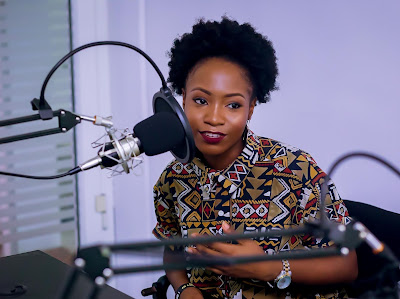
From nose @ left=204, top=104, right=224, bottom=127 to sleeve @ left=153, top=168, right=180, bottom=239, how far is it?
0.27 m

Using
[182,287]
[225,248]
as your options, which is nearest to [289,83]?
[182,287]

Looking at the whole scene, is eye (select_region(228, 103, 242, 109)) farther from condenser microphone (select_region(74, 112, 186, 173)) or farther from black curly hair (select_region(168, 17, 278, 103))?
condenser microphone (select_region(74, 112, 186, 173))

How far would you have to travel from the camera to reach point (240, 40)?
1.43 meters

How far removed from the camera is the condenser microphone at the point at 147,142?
0.99 meters

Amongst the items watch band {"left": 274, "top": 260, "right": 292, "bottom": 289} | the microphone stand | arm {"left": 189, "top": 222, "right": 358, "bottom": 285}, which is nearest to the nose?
arm {"left": 189, "top": 222, "right": 358, "bottom": 285}

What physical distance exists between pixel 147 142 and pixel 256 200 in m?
0.49

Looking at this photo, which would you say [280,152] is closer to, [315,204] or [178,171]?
[315,204]

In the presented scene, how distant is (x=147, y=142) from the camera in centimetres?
105

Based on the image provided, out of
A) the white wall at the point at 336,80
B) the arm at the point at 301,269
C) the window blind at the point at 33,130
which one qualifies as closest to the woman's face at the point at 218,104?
the arm at the point at 301,269

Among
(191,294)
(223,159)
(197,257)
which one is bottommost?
(191,294)

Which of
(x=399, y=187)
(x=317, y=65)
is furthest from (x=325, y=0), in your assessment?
(x=399, y=187)

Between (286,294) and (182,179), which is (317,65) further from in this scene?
(286,294)

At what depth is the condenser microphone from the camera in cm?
99

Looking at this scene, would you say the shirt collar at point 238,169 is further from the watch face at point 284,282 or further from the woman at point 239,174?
the watch face at point 284,282
